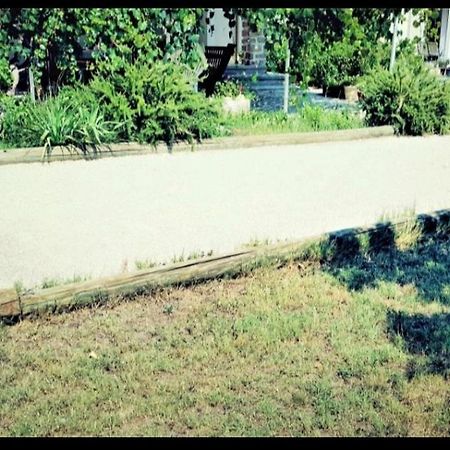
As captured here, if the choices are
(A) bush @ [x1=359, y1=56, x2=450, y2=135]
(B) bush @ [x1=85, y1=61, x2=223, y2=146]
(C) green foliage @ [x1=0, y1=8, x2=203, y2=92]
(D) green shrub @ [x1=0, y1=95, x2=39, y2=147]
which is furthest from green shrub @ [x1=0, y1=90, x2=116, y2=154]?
(A) bush @ [x1=359, y1=56, x2=450, y2=135]

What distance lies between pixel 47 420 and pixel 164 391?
58 cm

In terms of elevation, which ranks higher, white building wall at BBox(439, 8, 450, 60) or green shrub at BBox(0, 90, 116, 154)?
white building wall at BBox(439, 8, 450, 60)

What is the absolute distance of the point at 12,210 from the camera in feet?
17.3

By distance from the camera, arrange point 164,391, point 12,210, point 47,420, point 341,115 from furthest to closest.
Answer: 1. point 341,115
2. point 12,210
3. point 164,391
4. point 47,420

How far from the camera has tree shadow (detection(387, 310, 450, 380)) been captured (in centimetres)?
321

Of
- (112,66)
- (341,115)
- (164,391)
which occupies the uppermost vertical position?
(112,66)

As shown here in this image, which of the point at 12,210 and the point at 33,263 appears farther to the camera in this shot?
the point at 12,210

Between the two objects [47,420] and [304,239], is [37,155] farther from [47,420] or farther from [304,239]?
[47,420]

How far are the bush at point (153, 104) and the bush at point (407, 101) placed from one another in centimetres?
317

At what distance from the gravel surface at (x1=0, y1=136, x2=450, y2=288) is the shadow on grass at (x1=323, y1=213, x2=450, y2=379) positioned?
1.69 feet

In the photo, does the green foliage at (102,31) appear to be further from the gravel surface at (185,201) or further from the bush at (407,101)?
the bush at (407,101)

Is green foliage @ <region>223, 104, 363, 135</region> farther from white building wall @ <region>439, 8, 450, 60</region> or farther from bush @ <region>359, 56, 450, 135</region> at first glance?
white building wall @ <region>439, 8, 450, 60</region>
